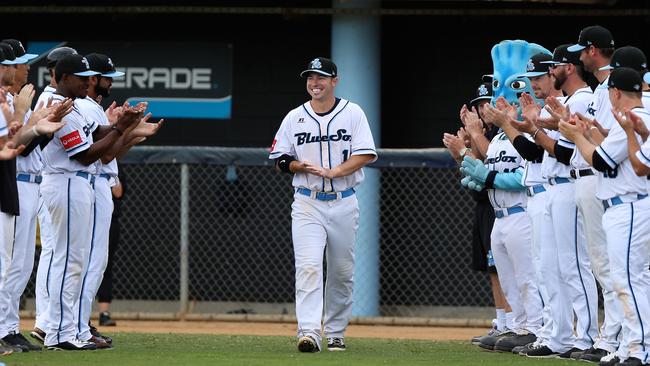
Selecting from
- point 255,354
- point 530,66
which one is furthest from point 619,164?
point 255,354

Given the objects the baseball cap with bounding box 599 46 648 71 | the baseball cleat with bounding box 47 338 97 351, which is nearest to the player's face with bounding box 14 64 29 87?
the baseball cleat with bounding box 47 338 97 351

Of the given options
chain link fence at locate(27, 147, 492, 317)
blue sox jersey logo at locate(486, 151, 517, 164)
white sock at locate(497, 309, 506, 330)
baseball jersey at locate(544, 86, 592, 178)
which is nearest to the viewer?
baseball jersey at locate(544, 86, 592, 178)

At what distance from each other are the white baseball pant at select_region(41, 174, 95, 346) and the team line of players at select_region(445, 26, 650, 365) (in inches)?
106

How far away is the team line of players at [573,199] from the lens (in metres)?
7.18

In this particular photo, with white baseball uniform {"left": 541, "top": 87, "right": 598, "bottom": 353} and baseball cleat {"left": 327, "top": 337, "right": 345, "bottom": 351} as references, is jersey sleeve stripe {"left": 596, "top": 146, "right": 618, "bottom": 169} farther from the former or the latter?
baseball cleat {"left": 327, "top": 337, "right": 345, "bottom": 351}

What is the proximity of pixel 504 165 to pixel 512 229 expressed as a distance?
46cm

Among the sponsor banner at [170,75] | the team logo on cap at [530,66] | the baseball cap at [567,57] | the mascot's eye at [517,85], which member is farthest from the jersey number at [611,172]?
the sponsor banner at [170,75]

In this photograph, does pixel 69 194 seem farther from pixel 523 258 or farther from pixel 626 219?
pixel 626 219

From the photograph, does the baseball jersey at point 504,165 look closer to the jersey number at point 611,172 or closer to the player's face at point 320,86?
the player's face at point 320,86

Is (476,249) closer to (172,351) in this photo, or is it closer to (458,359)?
(458,359)

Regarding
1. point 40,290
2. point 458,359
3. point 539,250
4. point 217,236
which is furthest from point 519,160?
point 217,236

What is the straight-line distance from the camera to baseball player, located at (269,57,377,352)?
8.63m

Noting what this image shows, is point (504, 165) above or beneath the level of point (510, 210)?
above

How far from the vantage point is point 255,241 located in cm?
1308
